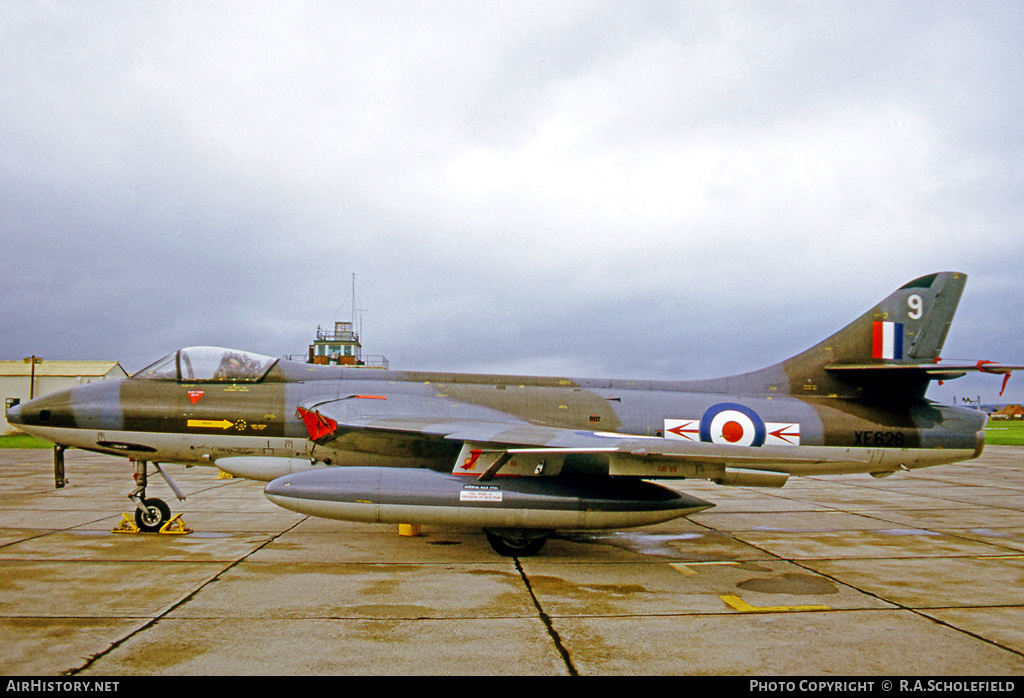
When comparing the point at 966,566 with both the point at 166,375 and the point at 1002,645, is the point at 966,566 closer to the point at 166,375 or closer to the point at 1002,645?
the point at 1002,645

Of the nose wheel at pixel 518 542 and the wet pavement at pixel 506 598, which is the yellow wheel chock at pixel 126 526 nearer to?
the wet pavement at pixel 506 598

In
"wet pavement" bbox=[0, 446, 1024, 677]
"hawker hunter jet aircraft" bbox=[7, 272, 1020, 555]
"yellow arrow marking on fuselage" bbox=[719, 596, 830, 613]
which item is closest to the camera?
"wet pavement" bbox=[0, 446, 1024, 677]

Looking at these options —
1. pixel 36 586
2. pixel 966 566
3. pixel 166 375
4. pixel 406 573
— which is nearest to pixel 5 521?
pixel 166 375

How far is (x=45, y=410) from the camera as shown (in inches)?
345

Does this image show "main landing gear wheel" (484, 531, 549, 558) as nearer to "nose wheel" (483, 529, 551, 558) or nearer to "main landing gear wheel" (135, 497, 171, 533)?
"nose wheel" (483, 529, 551, 558)

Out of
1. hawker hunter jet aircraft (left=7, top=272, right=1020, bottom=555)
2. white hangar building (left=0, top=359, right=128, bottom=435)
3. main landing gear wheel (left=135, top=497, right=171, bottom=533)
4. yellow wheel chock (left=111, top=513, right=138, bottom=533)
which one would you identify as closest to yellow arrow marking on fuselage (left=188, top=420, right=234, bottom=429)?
hawker hunter jet aircraft (left=7, top=272, right=1020, bottom=555)

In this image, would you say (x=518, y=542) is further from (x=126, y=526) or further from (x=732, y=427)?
(x=126, y=526)

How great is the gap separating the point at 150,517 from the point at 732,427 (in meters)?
8.35

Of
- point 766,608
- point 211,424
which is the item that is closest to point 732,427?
point 766,608

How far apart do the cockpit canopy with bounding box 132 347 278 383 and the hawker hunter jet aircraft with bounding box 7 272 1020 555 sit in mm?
23

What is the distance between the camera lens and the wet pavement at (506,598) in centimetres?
438

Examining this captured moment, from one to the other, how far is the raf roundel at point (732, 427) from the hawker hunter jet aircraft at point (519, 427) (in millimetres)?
21

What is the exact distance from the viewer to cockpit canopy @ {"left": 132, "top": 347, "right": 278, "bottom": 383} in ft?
30.0
